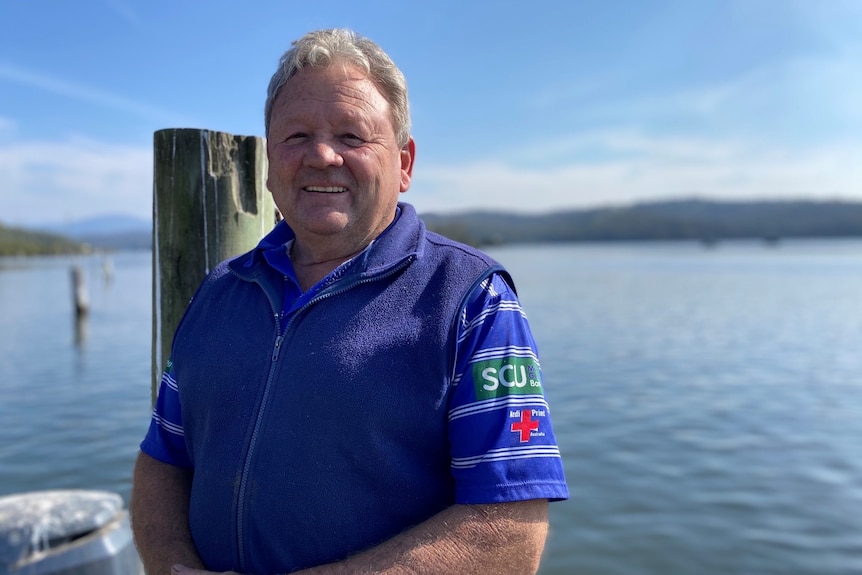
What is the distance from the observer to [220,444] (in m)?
2.21

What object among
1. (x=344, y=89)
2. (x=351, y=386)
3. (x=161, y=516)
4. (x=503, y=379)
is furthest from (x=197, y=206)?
(x=503, y=379)

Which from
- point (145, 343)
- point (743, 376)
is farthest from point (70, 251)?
point (743, 376)

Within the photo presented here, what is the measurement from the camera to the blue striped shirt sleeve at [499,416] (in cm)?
185

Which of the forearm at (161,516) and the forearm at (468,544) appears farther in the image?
the forearm at (161,516)

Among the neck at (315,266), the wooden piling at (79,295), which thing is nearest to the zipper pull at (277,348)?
the neck at (315,266)

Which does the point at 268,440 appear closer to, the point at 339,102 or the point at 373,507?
the point at 373,507

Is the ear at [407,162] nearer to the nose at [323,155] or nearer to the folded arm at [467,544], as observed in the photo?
the nose at [323,155]

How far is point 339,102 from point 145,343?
22.0 meters

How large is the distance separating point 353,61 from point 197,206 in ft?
4.39

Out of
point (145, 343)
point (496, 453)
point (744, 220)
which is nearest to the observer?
point (496, 453)

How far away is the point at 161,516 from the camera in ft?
8.05

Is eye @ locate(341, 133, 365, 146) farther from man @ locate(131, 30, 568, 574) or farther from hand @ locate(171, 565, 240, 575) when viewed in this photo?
hand @ locate(171, 565, 240, 575)

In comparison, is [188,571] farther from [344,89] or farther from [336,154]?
[344,89]

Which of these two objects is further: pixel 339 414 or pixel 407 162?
pixel 407 162
